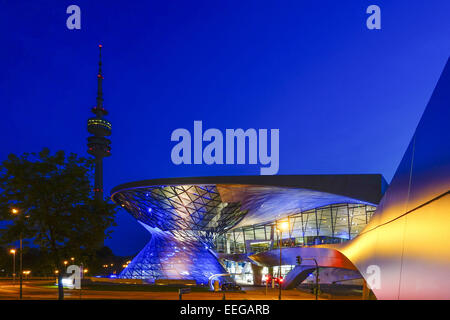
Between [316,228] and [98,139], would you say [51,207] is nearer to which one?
[316,228]

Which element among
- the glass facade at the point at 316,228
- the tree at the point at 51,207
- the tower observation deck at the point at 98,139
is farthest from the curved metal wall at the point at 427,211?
the tower observation deck at the point at 98,139

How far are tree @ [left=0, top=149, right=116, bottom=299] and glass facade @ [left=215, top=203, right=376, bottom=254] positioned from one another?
30880 mm

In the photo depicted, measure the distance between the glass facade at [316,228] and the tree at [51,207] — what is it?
101 ft

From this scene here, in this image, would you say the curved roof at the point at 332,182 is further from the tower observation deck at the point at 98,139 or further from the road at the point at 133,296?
the tower observation deck at the point at 98,139

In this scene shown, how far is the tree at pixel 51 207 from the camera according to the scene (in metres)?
18.9

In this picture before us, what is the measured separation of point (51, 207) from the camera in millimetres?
19516

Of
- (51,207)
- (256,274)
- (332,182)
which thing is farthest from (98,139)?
(51,207)

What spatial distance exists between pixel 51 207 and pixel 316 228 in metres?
41.3

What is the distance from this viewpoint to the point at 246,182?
123 ft

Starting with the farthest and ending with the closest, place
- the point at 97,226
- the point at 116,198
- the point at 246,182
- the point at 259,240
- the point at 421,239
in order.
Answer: the point at 259,240
the point at 116,198
the point at 246,182
the point at 97,226
the point at 421,239
